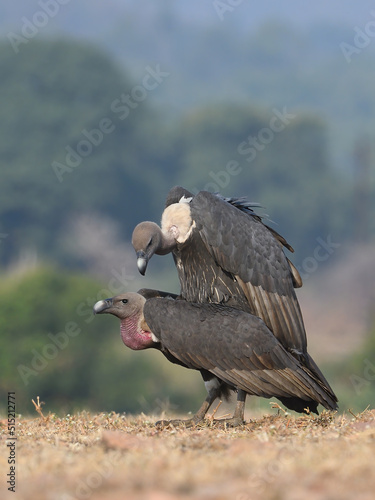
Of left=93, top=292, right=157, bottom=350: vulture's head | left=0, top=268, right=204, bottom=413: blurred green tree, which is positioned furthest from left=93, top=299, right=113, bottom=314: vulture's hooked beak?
left=0, top=268, right=204, bottom=413: blurred green tree

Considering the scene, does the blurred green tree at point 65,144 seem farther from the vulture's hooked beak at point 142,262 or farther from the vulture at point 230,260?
the vulture's hooked beak at point 142,262

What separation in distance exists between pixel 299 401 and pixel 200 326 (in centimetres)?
101

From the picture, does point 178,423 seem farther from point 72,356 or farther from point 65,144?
point 65,144

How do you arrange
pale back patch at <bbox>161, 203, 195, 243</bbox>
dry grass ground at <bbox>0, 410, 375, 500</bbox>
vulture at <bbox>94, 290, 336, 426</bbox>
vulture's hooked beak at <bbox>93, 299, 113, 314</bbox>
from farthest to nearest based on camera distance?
1. vulture's hooked beak at <bbox>93, 299, 113, 314</bbox>
2. pale back patch at <bbox>161, 203, 195, 243</bbox>
3. vulture at <bbox>94, 290, 336, 426</bbox>
4. dry grass ground at <bbox>0, 410, 375, 500</bbox>

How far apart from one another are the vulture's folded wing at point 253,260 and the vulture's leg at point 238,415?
0.51 metres

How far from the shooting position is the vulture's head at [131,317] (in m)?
7.41

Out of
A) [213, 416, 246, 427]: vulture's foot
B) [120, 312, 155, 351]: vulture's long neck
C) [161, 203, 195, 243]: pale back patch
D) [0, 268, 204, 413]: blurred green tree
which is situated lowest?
[0, 268, 204, 413]: blurred green tree

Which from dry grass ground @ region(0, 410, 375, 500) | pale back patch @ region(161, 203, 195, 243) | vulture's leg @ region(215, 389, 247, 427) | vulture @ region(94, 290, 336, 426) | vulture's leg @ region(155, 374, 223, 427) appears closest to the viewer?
dry grass ground @ region(0, 410, 375, 500)

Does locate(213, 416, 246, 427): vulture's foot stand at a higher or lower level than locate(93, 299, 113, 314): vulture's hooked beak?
lower

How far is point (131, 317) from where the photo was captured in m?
7.48

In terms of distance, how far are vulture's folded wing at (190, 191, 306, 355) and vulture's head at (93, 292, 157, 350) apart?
75cm

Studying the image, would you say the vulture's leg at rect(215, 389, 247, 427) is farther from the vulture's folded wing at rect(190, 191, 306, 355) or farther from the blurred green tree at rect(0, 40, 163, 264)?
the blurred green tree at rect(0, 40, 163, 264)

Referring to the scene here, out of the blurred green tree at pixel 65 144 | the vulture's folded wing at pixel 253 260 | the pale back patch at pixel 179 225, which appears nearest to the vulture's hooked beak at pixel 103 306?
the pale back patch at pixel 179 225

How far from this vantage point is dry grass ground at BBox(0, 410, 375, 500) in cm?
395
